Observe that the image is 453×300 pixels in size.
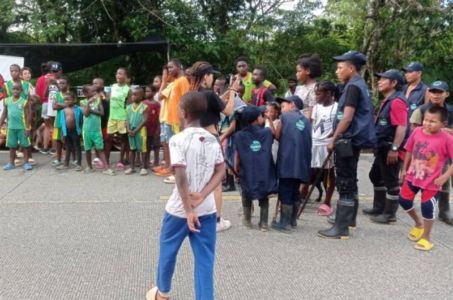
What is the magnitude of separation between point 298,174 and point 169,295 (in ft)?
6.66

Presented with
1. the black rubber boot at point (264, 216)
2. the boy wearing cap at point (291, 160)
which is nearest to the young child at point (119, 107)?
the boy wearing cap at point (291, 160)

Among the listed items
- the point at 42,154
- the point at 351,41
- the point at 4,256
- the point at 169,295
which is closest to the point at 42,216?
the point at 4,256

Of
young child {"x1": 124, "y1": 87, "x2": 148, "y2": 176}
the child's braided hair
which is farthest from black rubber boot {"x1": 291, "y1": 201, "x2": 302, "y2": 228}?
young child {"x1": 124, "y1": 87, "x2": 148, "y2": 176}

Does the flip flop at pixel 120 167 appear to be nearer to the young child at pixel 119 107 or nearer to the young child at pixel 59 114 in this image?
the young child at pixel 119 107

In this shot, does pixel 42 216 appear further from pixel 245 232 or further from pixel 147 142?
pixel 147 142

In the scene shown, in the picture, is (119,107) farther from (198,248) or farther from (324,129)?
(198,248)

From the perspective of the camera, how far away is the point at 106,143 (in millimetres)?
8344

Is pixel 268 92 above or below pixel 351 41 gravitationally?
below

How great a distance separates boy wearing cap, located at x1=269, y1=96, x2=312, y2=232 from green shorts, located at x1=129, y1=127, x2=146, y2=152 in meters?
3.28

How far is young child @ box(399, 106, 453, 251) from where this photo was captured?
4477mm

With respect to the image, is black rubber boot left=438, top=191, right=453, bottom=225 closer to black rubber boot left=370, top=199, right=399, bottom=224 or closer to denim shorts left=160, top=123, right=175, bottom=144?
black rubber boot left=370, top=199, right=399, bottom=224

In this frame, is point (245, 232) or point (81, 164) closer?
point (245, 232)

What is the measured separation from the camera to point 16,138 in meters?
7.89

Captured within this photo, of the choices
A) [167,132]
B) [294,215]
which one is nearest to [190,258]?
[294,215]
